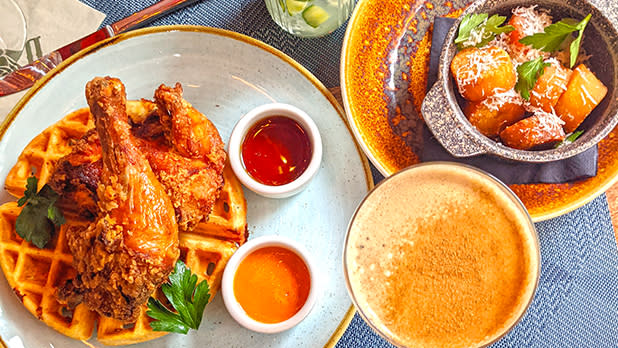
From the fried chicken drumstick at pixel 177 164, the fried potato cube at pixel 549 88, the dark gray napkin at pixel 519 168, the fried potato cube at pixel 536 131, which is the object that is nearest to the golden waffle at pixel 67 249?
the fried chicken drumstick at pixel 177 164

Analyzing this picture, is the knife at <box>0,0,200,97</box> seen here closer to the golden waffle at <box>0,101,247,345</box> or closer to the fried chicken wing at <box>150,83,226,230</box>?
the golden waffle at <box>0,101,247,345</box>

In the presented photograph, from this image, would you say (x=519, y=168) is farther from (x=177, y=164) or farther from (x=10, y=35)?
(x=10, y=35)

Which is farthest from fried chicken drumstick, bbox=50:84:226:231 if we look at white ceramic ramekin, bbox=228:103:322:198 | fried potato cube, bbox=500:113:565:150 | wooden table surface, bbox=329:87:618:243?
wooden table surface, bbox=329:87:618:243

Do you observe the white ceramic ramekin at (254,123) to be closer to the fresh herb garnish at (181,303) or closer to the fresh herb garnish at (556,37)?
the fresh herb garnish at (181,303)

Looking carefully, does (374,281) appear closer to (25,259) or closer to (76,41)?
(25,259)

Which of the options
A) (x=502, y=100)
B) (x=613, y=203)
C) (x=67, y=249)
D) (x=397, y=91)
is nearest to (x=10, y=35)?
(x=67, y=249)

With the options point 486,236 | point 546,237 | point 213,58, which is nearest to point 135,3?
point 213,58
